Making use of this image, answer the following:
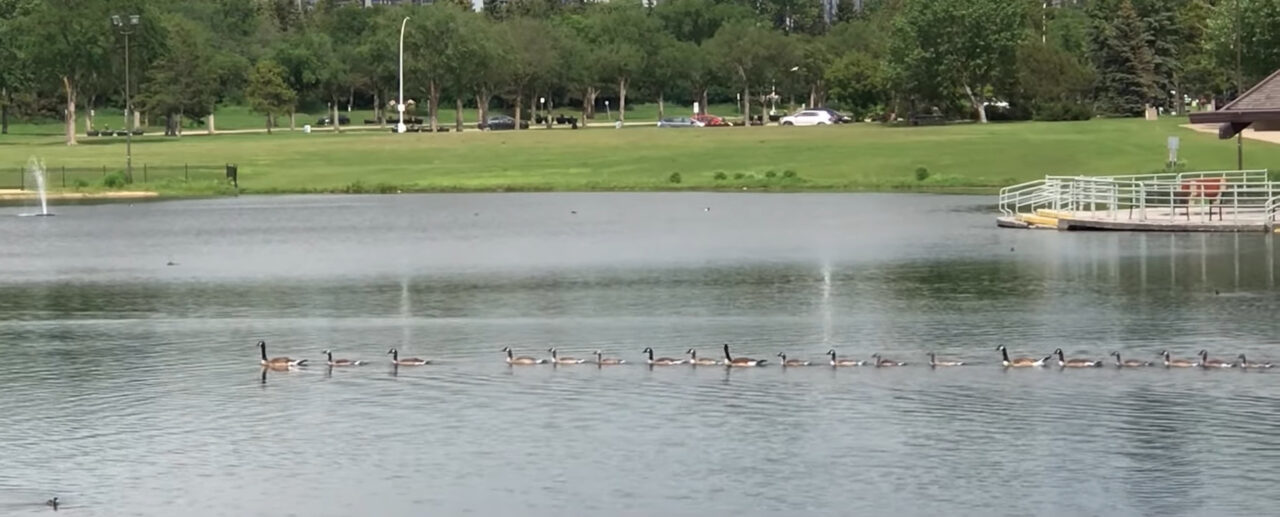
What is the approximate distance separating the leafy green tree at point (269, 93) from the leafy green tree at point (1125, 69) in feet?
220

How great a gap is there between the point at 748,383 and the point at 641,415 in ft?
11.0

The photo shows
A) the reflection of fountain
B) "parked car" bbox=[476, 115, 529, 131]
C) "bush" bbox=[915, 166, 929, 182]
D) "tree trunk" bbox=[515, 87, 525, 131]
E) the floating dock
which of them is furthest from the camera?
"parked car" bbox=[476, 115, 529, 131]

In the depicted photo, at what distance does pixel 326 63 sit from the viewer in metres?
188

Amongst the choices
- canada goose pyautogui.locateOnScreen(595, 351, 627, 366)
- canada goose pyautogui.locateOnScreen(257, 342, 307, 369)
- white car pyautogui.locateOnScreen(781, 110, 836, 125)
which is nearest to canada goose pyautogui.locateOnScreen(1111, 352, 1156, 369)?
canada goose pyautogui.locateOnScreen(595, 351, 627, 366)

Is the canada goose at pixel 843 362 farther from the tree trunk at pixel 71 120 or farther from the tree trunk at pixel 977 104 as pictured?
the tree trunk at pixel 977 104

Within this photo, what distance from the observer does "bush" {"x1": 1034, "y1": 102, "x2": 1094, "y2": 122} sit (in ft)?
447

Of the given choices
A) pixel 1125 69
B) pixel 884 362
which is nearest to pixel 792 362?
pixel 884 362

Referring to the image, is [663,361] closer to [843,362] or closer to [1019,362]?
[843,362]

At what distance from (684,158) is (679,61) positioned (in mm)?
83924

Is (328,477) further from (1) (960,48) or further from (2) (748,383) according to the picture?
(1) (960,48)

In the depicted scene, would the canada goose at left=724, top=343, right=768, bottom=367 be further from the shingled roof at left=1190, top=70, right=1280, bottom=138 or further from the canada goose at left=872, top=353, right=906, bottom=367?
the shingled roof at left=1190, top=70, right=1280, bottom=138

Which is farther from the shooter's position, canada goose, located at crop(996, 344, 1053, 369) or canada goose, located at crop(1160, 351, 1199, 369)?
canada goose, located at crop(996, 344, 1053, 369)

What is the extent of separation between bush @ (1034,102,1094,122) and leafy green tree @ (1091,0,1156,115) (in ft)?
28.6

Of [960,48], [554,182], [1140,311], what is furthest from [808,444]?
[960,48]
